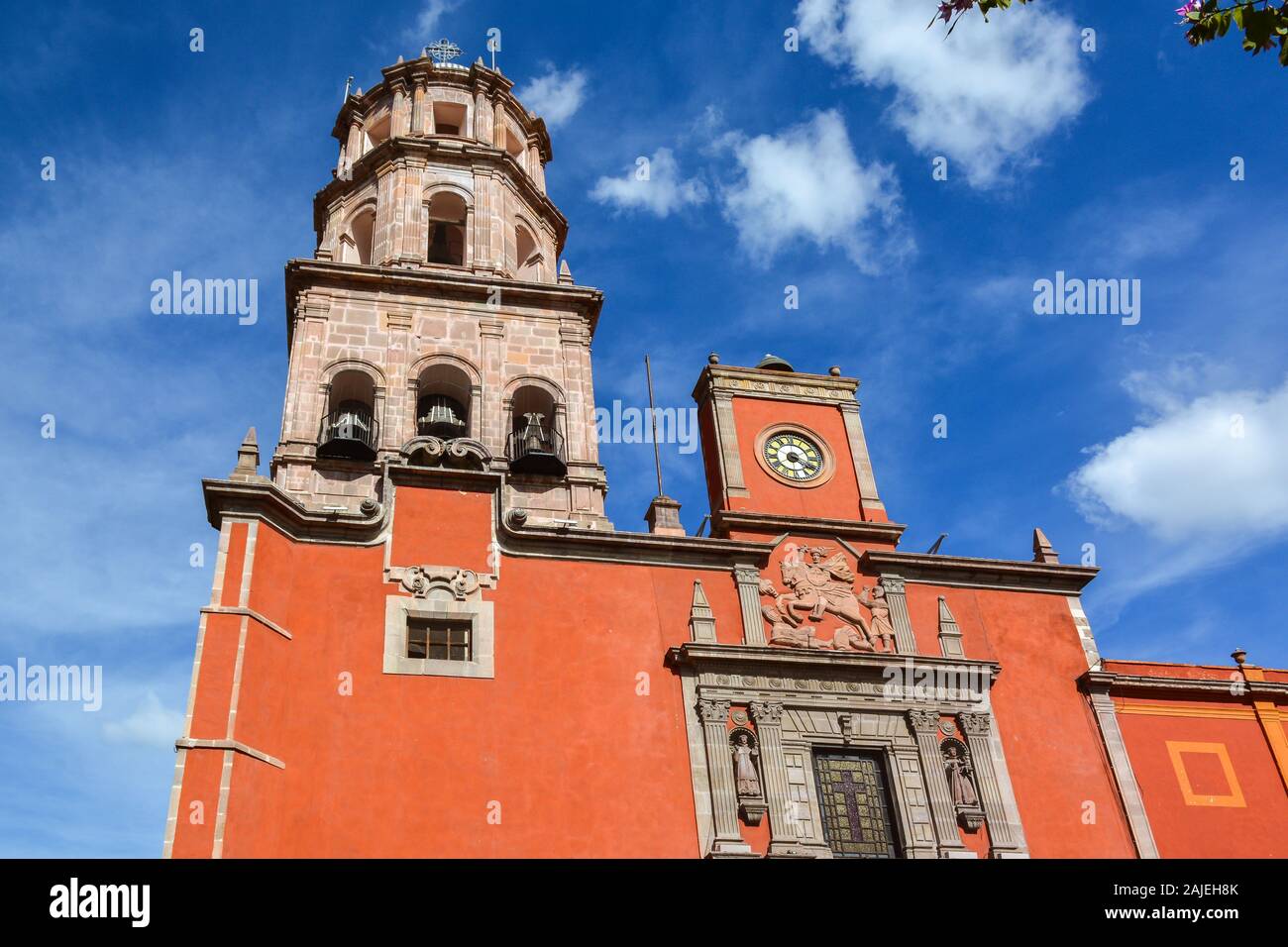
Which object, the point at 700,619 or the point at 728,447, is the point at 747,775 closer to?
the point at 700,619

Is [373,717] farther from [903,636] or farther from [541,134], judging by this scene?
[541,134]

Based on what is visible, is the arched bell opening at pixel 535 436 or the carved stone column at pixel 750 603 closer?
the carved stone column at pixel 750 603

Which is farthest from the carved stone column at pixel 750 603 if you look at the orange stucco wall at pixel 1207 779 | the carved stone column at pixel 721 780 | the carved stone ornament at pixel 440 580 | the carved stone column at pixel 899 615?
the orange stucco wall at pixel 1207 779

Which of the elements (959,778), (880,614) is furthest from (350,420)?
(959,778)

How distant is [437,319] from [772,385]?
261 inches

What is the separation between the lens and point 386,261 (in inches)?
898

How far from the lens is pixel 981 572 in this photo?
66.6 ft

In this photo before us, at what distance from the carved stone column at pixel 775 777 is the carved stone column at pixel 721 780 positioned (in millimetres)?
448

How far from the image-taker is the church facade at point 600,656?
15.9 m

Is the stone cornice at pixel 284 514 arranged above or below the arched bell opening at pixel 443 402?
below

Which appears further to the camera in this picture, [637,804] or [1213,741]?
[1213,741]

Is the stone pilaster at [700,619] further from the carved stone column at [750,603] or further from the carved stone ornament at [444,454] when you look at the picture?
the carved stone ornament at [444,454]
